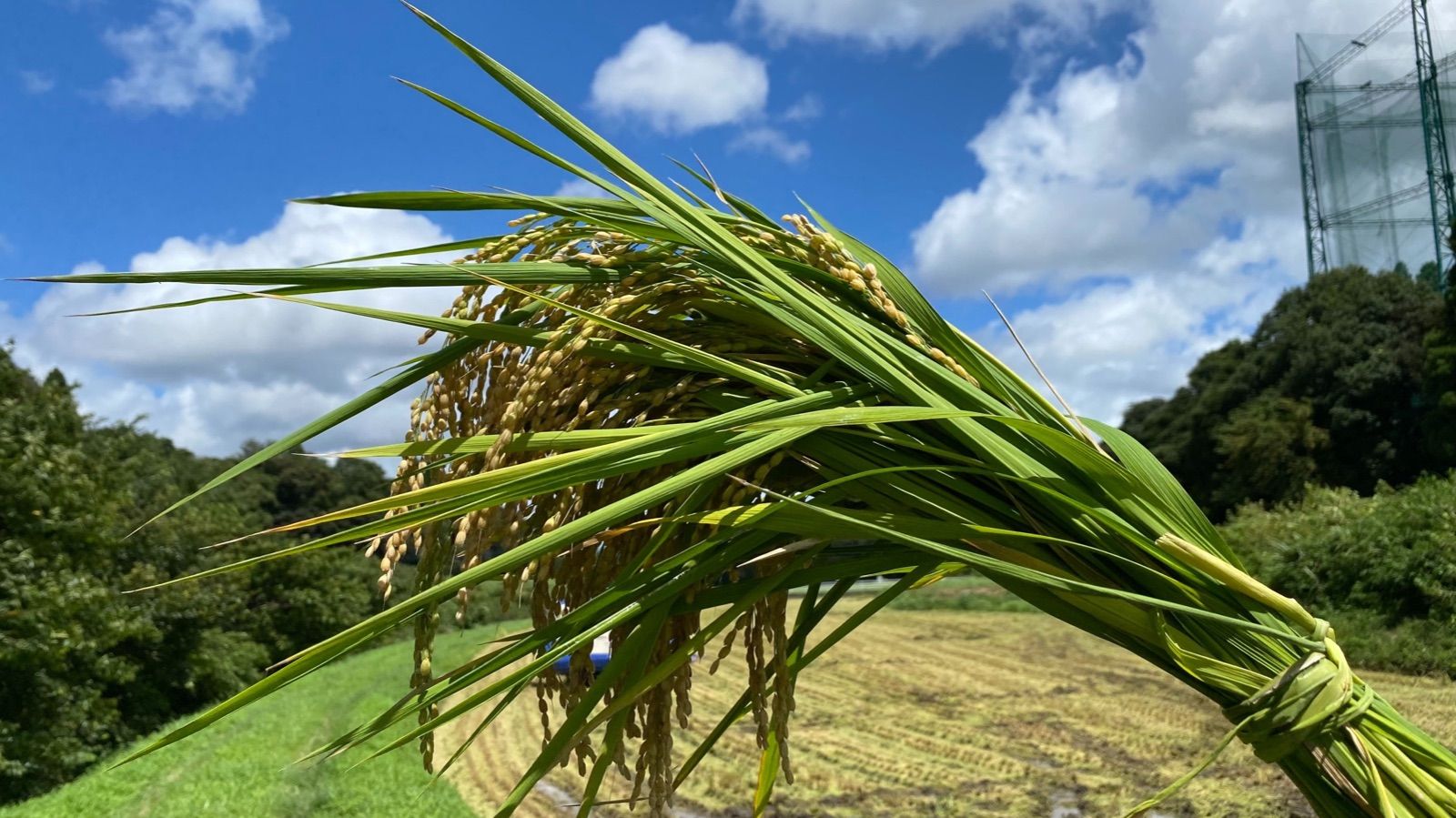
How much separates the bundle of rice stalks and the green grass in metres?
6.19

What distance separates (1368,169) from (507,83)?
47435 millimetres

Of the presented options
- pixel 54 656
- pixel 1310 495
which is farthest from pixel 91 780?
pixel 1310 495

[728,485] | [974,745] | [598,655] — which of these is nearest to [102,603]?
[598,655]

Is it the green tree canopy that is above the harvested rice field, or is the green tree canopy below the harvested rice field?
above

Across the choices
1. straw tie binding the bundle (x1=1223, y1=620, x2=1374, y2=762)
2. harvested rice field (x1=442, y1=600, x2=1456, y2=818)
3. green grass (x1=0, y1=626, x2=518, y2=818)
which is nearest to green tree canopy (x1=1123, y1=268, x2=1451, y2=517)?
harvested rice field (x1=442, y1=600, x2=1456, y2=818)

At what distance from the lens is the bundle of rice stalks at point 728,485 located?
1.41 meters

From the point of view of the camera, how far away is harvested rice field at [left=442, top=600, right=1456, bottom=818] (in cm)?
877

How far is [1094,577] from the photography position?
5.12 feet

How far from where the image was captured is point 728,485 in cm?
155

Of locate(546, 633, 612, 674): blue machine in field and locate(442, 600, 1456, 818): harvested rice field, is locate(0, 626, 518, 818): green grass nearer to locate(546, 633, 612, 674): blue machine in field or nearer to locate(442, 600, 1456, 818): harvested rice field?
locate(442, 600, 1456, 818): harvested rice field

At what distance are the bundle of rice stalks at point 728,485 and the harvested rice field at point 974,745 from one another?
6518 mm

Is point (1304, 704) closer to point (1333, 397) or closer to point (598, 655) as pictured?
point (598, 655)

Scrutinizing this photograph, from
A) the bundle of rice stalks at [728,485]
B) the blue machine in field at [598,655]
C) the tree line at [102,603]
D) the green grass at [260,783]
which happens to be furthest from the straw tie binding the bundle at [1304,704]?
the tree line at [102,603]

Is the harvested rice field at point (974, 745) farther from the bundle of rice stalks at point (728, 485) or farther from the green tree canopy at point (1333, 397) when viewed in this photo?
the green tree canopy at point (1333, 397)
